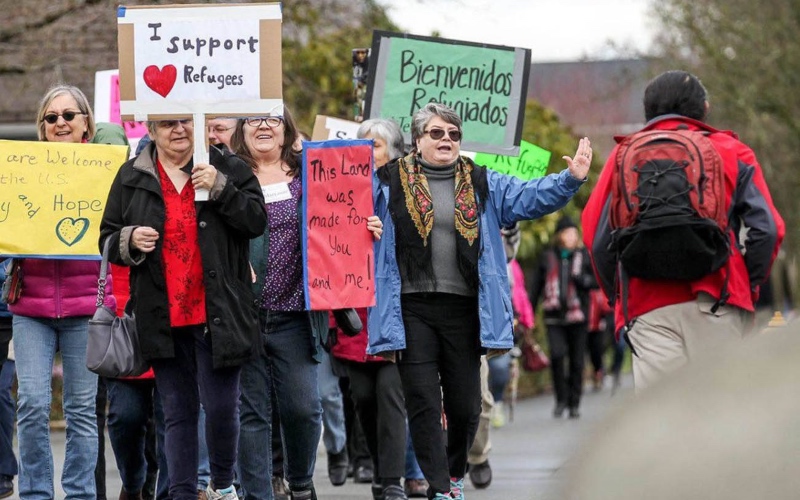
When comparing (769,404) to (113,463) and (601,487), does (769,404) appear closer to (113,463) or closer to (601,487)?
(601,487)

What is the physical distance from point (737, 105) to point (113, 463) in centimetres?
2423

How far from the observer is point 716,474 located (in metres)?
2.42

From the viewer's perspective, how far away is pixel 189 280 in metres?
6.62

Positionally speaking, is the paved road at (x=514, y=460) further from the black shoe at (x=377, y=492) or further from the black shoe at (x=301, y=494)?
the black shoe at (x=301, y=494)

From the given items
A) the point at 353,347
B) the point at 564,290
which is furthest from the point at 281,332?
the point at 564,290

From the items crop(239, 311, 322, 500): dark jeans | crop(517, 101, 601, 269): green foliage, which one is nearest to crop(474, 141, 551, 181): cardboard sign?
crop(239, 311, 322, 500): dark jeans

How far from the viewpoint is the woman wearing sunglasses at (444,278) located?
7.38m

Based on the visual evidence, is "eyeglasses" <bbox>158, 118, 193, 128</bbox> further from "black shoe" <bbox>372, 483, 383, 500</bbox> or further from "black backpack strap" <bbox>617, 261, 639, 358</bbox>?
"black shoe" <bbox>372, 483, 383, 500</bbox>

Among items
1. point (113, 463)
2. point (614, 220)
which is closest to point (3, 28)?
point (113, 463)

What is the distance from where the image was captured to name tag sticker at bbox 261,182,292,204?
7.74 m

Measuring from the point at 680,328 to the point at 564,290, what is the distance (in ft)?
33.2

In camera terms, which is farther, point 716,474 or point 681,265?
point 681,265

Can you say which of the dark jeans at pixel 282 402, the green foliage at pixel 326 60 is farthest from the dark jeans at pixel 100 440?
the green foliage at pixel 326 60

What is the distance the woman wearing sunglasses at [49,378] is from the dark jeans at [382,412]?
159 centimetres
